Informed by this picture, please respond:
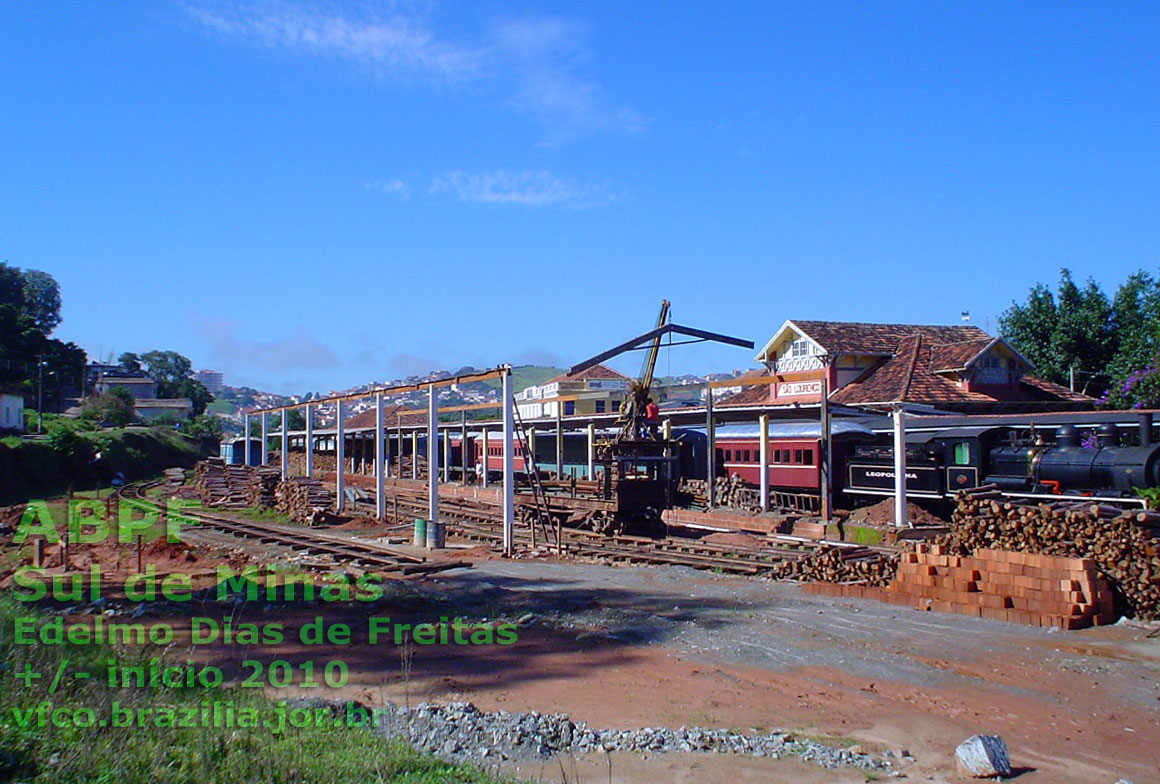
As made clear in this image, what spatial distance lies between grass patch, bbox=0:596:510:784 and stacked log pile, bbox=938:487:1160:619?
10.3 m

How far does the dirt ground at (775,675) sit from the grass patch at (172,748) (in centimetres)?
126

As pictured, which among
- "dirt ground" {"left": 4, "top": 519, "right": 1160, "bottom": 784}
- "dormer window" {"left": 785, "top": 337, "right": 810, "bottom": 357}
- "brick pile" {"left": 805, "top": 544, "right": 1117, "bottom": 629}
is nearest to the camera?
"dirt ground" {"left": 4, "top": 519, "right": 1160, "bottom": 784}

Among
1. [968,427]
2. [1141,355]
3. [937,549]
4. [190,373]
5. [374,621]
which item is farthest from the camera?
[190,373]

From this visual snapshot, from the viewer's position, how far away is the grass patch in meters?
4.98

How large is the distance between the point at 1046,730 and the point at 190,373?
435 ft

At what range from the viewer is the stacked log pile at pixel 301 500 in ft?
90.4

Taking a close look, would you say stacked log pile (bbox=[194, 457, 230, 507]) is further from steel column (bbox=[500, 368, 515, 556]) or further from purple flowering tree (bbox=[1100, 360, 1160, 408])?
purple flowering tree (bbox=[1100, 360, 1160, 408])

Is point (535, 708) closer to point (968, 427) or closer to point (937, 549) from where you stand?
point (937, 549)

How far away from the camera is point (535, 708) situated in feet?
27.2

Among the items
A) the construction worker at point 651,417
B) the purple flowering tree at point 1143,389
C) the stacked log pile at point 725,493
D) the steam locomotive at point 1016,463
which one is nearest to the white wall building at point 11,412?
the stacked log pile at point 725,493

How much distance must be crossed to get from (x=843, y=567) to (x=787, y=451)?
38.8ft

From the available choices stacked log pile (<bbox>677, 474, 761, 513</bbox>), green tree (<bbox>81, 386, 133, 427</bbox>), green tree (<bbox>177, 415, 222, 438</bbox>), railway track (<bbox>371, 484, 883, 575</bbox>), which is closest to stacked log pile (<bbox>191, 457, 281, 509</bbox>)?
railway track (<bbox>371, 484, 883, 575</bbox>)

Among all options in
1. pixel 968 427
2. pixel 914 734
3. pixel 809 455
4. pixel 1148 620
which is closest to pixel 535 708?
pixel 914 734

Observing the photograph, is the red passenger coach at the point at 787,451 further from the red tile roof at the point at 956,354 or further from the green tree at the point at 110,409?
the green tree at the point at 110,409
